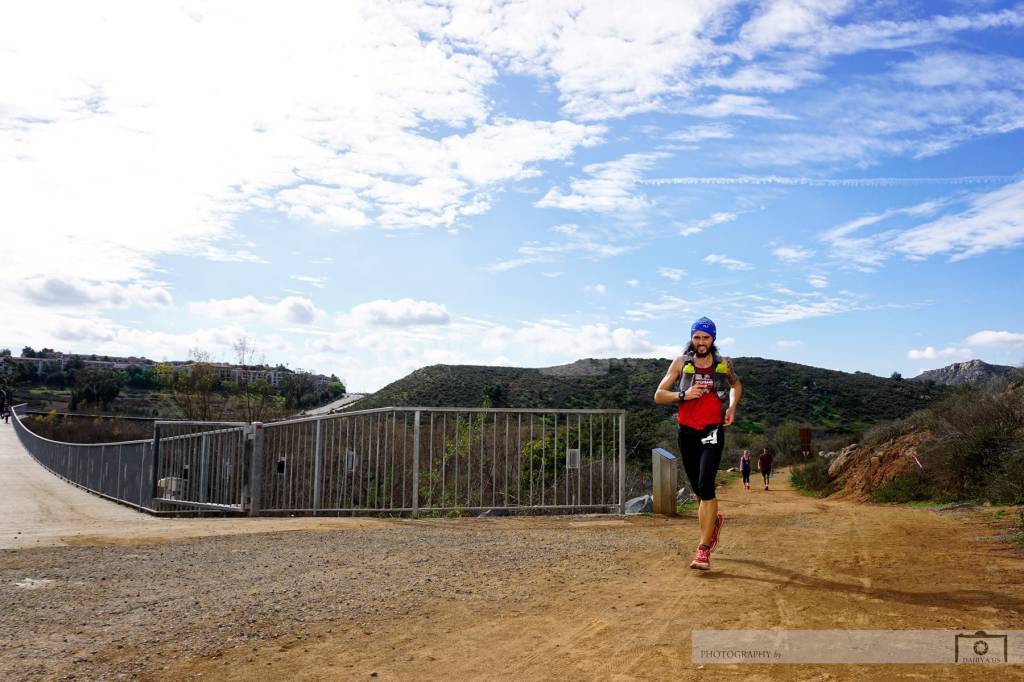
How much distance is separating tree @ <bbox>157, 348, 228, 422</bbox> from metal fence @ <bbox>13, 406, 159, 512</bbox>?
7.14 m

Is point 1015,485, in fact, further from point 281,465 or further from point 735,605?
point 281,465

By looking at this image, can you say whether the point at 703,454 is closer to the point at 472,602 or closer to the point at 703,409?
the point at 703,409

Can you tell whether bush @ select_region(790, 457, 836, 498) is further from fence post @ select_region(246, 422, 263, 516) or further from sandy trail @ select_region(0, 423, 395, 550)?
sandy trail @ select_region(0, 423, 395, 550)

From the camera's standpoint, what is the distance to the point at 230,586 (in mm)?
5652

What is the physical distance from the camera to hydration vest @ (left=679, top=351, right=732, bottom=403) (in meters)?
6.29

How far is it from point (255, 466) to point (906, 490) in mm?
13772

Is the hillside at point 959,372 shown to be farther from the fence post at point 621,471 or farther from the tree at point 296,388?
the fence post at point 621,471

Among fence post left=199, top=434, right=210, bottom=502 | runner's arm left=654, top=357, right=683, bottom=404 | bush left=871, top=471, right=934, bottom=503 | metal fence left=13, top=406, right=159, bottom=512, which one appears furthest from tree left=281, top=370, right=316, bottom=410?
runner's arm left=654, top=357, right=683, bottom=404

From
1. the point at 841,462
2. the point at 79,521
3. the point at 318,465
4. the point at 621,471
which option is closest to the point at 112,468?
the point at 79,521

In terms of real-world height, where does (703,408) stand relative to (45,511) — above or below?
above

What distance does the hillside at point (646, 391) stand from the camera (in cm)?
5756

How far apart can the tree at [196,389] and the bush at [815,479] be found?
2731 centimetres

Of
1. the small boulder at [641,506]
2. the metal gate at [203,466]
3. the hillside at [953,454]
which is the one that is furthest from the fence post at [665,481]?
the metal gate at [203,466]

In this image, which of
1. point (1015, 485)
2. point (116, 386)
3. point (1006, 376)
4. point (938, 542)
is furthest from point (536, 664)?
point (116, 386)
